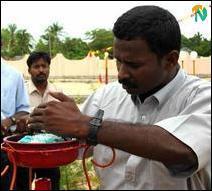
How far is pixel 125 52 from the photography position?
135 centimetres

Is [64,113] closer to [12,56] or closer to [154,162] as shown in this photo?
[154,162]

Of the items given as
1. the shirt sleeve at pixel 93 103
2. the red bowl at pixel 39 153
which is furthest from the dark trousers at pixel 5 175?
the red bowl at pixel 39 153

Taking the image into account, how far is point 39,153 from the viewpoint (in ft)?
4.02

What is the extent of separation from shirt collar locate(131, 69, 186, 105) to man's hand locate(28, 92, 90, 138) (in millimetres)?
311

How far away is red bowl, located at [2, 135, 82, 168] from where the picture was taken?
123 cm

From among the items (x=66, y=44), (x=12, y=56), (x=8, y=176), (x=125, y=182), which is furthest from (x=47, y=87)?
(x=66, y=44)

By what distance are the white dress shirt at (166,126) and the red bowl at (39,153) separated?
0.23 metres

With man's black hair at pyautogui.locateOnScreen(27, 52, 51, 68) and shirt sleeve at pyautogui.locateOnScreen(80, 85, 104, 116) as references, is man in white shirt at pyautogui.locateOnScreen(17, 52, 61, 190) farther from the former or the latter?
shirt sleeve at pyautogui.locateOnScreen(80, 85, 104, 116)

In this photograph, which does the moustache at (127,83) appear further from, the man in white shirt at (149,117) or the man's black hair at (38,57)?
the man's black hair at (38,57)

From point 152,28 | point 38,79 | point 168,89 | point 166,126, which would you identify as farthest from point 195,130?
point 38,79

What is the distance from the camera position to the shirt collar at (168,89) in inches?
54.4

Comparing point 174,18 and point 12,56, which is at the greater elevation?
point 174,18

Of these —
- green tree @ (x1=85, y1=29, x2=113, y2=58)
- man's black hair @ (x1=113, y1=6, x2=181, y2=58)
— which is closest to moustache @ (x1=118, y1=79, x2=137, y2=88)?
man's black hair @ (x1=113, y1=6, x2=181, y2=58)

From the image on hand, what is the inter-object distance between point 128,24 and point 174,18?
0.54 ft
